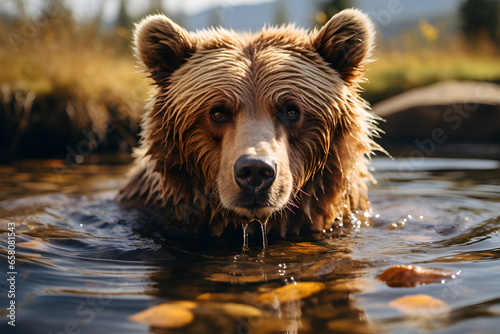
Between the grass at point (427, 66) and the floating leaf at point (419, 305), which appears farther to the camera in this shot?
the grass at point (427, 66)

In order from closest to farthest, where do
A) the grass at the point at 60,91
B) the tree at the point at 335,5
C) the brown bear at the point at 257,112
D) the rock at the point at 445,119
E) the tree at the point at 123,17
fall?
the brown bear at the point at 257,112, the grass at the point at 60,91, the rock at the point at 445,119, the tree at the point at 335,5, the tree at the point at 123,17

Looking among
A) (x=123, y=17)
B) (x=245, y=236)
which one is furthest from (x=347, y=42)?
(x=123, y=17)

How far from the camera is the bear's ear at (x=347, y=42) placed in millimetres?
3699

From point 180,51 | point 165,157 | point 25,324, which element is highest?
point 180,51

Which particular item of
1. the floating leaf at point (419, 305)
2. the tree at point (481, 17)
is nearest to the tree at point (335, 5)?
the tree at point (481, 17)

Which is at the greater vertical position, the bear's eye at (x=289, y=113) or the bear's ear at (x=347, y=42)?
the bear's ear at (x=347, y=42)

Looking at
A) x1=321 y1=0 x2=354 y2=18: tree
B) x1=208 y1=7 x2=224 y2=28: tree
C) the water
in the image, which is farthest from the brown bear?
x1=321 y1=0 x2=354 y2=18: tree

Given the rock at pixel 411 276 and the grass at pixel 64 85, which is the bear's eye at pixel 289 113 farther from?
the grass at pixel 64 85

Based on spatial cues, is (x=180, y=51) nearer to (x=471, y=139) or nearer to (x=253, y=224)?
(x=253, y=224)

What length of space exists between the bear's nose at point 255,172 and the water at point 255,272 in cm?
46

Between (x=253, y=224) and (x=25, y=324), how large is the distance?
6.22 ft

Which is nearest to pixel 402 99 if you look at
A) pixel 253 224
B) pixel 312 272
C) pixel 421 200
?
pixel 421 200

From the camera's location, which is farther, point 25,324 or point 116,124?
point 116,124

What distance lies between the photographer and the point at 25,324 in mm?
2199
